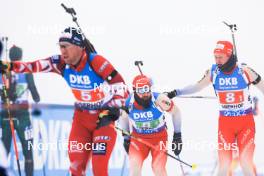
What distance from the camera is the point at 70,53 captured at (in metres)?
4.53

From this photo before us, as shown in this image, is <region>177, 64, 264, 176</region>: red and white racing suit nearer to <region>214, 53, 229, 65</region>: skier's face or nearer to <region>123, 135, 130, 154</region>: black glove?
<region>214, 53, 229, 65</region>: skier's face

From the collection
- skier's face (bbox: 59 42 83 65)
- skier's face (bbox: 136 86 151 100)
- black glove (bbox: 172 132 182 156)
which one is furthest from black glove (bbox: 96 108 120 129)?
black glove (bbox: 172 132 182 156)

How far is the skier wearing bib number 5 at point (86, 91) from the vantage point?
4.52 m

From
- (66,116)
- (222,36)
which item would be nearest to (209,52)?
(222,36)

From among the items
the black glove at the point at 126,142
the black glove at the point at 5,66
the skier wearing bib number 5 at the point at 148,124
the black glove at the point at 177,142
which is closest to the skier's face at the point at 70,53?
the black glove at the point at 5,66

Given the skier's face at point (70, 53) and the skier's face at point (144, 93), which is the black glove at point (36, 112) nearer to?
the skier's face at point (144, 93)

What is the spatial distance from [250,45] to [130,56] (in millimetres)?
1173

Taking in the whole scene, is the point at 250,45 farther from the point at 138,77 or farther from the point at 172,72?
the point at 138,77

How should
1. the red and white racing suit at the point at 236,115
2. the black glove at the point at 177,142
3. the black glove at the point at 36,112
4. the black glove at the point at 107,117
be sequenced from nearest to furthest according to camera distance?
1. the black glove at the point at 107,117
2. the red and white racing suit at the point at 236,115
3. the black glove at the point at 177,142
4. the black glove at the point at 36,112

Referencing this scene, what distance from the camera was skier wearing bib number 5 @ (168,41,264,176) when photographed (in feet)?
17.0

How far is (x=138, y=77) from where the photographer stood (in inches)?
213

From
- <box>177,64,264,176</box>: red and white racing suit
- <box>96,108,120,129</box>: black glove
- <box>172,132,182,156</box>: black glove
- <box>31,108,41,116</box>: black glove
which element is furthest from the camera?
<box>31,108,41,116</box>: black glove

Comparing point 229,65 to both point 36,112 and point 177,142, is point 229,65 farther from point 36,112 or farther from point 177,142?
point 36,112

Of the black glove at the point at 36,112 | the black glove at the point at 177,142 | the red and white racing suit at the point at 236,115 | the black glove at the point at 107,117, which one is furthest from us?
the black glove at the point at 36,112
